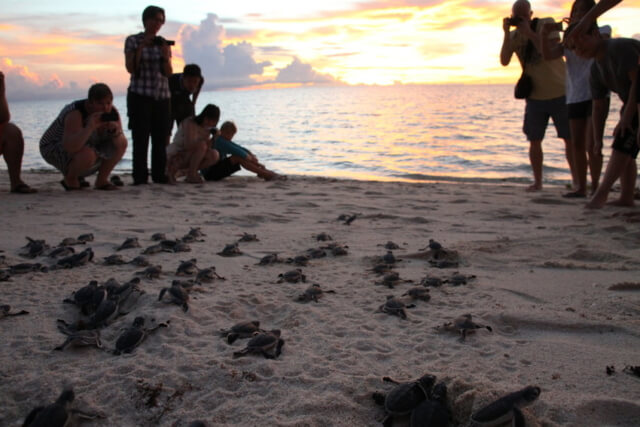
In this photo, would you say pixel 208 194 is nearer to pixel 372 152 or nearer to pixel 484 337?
pixel 484 337

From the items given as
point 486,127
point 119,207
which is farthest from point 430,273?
point 486,127

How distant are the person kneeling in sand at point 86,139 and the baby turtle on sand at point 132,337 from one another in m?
3.43

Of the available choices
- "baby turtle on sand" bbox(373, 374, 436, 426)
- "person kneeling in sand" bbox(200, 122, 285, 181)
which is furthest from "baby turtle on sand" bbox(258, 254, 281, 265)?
"person kneeling in sand" bbox(200, 122, 285, 181)

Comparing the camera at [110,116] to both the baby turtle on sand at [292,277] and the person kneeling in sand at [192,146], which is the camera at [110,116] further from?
the baby turtle on sand at [292,277]

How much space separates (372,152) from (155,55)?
7.62 metres

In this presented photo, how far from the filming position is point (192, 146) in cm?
617

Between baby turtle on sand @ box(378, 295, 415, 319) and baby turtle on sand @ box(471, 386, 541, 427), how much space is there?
2.50 feet

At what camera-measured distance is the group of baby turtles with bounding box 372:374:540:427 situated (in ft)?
4.49

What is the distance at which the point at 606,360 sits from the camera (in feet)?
5.74

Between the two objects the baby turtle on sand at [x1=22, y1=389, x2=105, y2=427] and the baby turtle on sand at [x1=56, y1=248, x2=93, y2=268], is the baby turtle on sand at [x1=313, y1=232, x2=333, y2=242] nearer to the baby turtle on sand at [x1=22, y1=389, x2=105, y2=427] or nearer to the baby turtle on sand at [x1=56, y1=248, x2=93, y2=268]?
the baby turtle on sand at [x1=56, y1=248, x2=93, y2=268]

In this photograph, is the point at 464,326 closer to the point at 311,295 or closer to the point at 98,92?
the point at 311,295

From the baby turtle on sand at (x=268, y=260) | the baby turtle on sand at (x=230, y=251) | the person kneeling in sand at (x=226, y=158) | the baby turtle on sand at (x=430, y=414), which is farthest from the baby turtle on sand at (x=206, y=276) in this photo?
the person kneeling in sand at (x=226, y=158)

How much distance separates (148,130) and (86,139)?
81cm

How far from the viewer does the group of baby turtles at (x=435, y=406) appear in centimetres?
137
